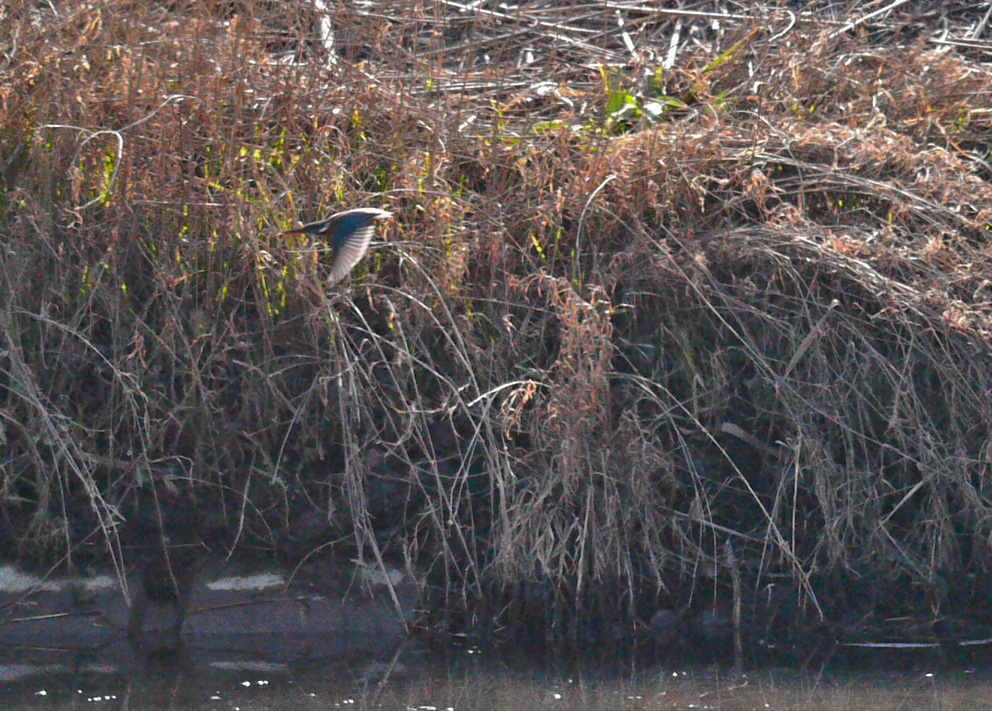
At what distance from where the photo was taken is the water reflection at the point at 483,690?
3.31m

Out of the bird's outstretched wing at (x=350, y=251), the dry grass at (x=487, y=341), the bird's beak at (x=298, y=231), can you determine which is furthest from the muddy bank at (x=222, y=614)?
the bird's beak at (x=298, y=231)

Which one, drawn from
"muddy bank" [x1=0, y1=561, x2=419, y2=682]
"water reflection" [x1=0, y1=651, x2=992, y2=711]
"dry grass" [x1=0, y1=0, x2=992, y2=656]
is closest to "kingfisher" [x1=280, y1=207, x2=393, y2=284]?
"dry grass" [x1=0, y1=0, x2=992, y2=656]

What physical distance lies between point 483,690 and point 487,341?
1.07 meters

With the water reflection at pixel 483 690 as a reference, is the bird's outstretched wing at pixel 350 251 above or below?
above

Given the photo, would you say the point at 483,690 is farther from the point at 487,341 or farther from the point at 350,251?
the point at 350,251

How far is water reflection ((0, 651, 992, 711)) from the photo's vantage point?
3309mm

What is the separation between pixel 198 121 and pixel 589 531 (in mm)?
1771

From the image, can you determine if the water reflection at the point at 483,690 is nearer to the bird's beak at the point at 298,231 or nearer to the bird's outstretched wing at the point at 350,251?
the bird's outstretched wing at the point at 350,251

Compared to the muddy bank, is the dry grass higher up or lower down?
higher up

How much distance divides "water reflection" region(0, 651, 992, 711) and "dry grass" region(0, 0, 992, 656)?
0.32 m

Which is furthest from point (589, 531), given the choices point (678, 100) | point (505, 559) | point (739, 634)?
point (678, 100)

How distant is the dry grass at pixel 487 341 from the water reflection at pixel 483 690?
0.32 m

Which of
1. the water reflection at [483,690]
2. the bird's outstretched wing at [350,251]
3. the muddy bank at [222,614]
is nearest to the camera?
the water reflection at [483,690]

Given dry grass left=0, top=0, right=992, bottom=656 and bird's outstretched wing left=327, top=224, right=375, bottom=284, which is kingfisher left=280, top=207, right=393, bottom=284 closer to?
bird's outstretched wing left=327, top=224, right=375, bottom=284
